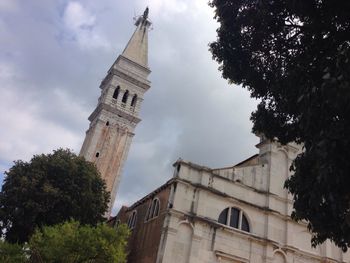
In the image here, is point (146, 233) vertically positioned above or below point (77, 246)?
above

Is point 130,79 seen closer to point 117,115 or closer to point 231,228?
point 117,115

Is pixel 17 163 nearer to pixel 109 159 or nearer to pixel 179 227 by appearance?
pixel 179 227

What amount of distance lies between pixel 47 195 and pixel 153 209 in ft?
21.6

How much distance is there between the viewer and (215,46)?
12969mm

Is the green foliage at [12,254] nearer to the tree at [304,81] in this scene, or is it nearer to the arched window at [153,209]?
the arched window at [153,209]

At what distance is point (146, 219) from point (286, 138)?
46.3 ft

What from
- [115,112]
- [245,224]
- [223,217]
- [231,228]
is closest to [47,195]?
[223,217]

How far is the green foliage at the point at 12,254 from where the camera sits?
19125 mm

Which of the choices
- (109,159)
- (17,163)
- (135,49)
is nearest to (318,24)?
(17,163)

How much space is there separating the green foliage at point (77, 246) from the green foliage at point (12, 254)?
2.96ft

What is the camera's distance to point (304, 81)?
9859mm

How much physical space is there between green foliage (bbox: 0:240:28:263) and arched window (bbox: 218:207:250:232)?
34.8 feet

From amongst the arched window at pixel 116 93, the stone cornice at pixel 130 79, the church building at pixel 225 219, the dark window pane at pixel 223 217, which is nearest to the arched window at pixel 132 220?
the church building at pixel 225 219

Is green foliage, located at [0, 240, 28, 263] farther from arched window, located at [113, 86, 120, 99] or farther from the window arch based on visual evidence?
the window arch
